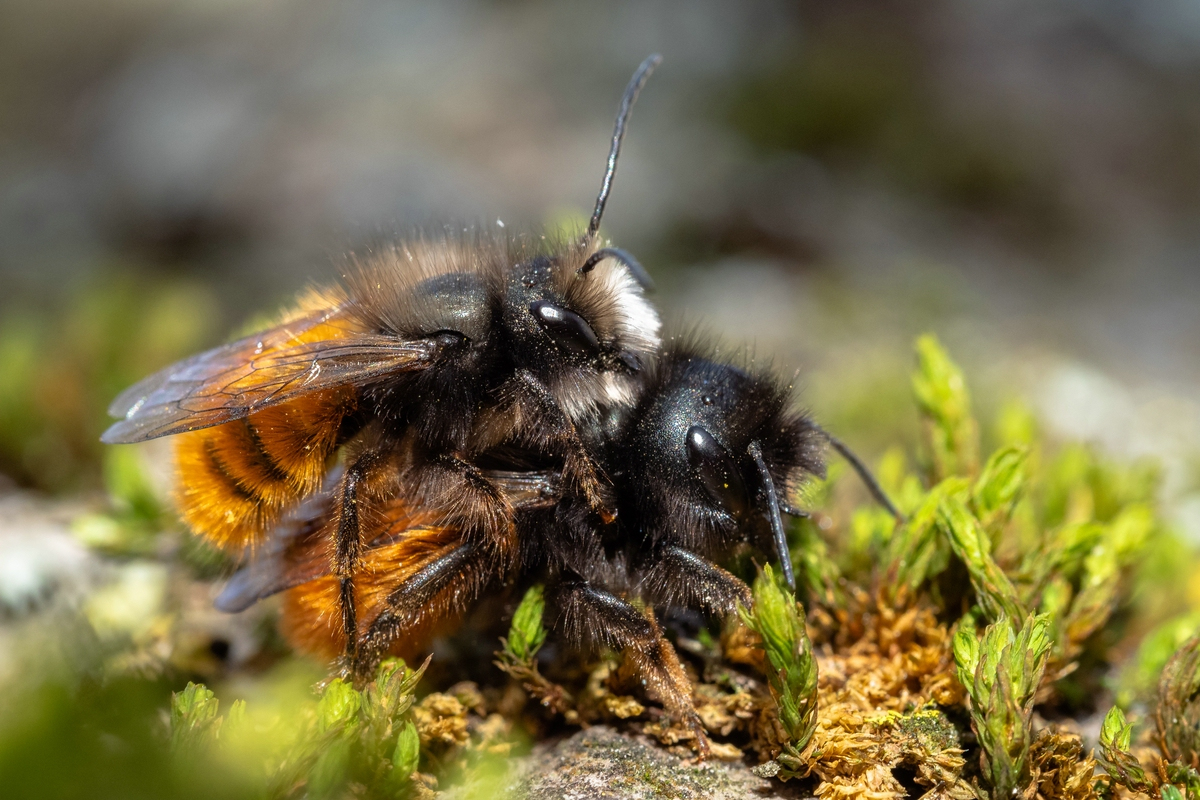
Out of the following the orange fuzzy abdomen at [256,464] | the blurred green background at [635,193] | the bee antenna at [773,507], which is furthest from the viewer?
the blurred green background at [635,193]

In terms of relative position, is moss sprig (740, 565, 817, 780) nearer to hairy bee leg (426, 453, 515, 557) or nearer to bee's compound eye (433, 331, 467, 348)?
hairy bee leg (426, 453, 515, 557)

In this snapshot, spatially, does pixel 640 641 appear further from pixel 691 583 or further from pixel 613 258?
pixel 613 258

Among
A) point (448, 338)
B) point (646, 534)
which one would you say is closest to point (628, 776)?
point (646, 534)

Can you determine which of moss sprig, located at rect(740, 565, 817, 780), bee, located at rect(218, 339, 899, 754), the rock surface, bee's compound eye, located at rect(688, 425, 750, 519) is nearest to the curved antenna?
bee, located at rect(218, 339, 899, 754)

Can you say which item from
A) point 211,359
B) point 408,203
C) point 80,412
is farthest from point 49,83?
point 211,359

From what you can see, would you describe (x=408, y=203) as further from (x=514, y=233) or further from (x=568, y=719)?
(x=568, y=719)

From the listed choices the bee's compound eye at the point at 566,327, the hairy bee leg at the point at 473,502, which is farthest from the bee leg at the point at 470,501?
the bee's compound eye at the point at 566,327

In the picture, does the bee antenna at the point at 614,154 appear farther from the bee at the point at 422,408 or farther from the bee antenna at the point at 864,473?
the bee antenna at the point at 864,473
